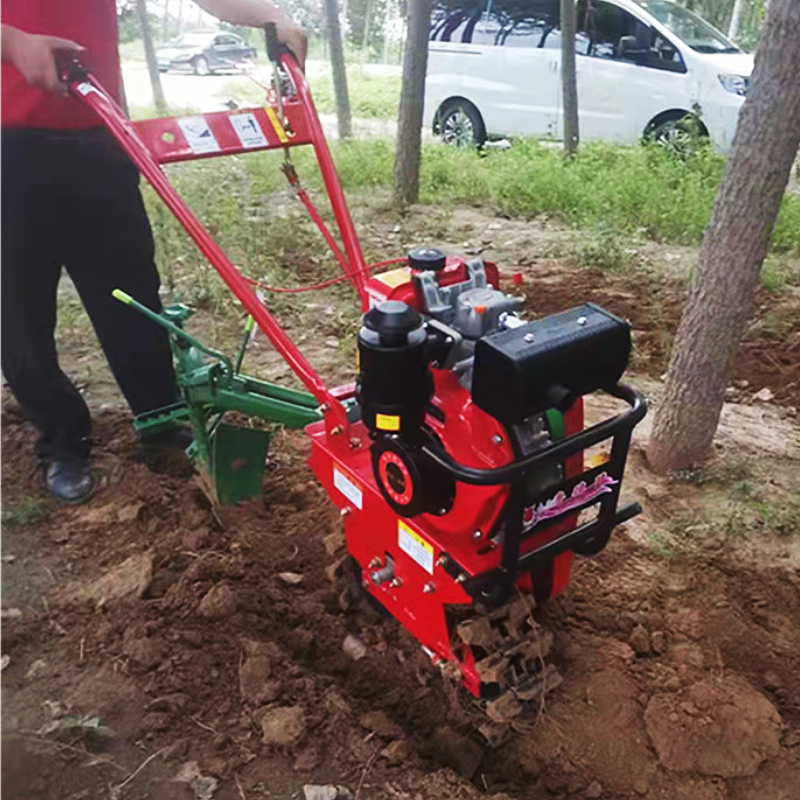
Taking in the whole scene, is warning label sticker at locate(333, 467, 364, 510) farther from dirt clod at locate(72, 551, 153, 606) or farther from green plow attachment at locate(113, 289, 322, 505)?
dirt clod at locate(72, 551, 153, 606)

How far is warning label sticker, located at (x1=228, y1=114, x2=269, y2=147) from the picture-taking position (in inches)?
94.9

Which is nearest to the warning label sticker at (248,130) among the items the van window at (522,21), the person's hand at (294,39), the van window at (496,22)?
the person's hand at (294,39)

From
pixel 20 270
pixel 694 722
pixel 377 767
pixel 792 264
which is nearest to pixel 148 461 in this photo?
pixel 20 270

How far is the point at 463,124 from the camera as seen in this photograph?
343 inches

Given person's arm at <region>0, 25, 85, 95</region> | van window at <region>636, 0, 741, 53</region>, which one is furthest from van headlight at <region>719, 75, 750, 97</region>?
person's arm at <region>0, 25, 85, 95</region>

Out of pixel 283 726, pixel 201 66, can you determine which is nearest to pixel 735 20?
pixel 201 66

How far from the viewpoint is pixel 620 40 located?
780cm

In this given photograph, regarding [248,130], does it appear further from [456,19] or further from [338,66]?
[456,19]

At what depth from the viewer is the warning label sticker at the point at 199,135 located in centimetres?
234

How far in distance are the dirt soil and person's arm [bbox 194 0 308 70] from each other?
4.74 feet

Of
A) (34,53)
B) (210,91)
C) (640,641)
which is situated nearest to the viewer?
(34,53)

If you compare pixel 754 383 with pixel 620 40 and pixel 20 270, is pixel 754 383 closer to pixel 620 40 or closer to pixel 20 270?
pixel 20 270

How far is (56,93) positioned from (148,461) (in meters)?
1.34

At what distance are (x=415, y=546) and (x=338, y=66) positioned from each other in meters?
7.36
